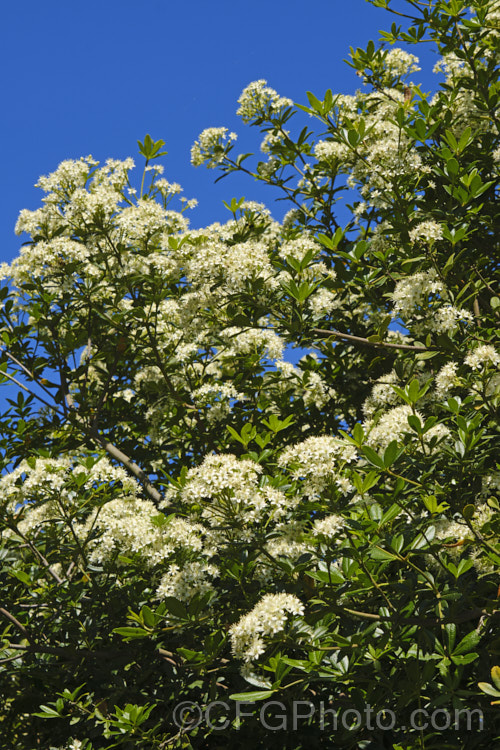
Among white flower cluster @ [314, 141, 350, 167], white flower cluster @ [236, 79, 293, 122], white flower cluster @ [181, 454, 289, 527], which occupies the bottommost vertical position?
white flower cluster @ [181, 454, 289, 527]

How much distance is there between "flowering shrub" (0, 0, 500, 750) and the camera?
10.5 feet

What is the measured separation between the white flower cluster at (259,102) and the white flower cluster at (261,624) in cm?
407

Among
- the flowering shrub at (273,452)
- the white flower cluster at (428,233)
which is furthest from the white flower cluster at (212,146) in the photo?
the white flower cluster at (428,233)

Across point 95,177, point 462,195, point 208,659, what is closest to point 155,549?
point 208,659

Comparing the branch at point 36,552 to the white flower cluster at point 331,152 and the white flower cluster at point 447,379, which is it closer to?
the white flower cluster at point 447,379

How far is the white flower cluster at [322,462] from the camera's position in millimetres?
3289

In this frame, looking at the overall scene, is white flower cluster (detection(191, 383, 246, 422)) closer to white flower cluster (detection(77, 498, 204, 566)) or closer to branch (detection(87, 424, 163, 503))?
branch (detection(87, 424, 163, 503))

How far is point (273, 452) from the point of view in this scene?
13.1ft

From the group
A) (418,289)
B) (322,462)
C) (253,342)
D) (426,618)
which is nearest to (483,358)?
(418,289)

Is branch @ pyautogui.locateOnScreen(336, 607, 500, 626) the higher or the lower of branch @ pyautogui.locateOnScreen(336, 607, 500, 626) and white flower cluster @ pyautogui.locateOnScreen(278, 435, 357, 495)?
the lower

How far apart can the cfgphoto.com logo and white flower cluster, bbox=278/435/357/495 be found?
1.03 m

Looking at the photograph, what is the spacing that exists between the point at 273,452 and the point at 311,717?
1414 millimetres

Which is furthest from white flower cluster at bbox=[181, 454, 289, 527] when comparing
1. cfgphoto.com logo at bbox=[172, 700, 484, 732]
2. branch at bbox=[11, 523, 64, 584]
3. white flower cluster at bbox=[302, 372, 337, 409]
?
white flower cluster at bbox=[302, 372, 337, 409]

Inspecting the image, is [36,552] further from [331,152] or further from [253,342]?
[331,152]
